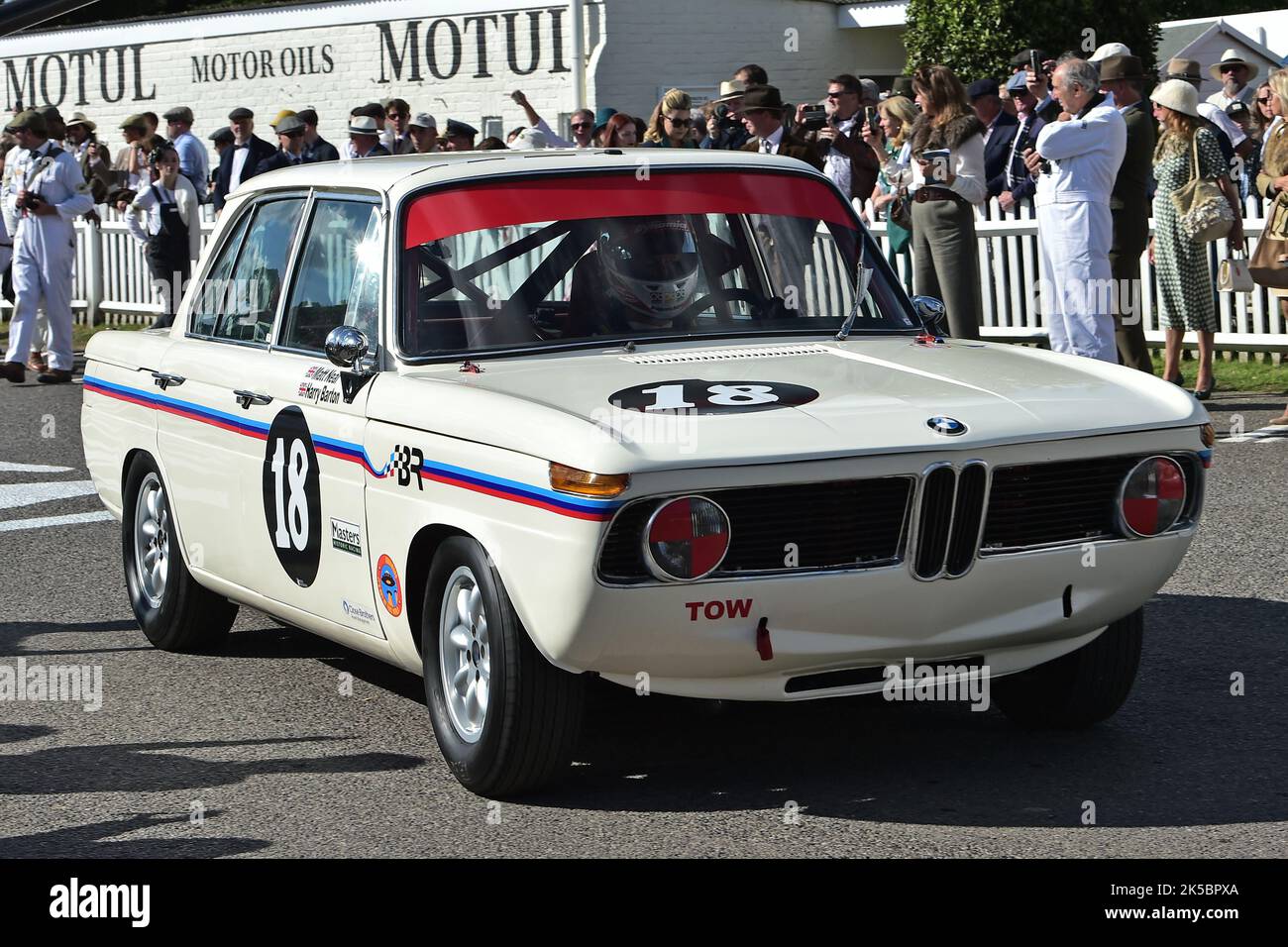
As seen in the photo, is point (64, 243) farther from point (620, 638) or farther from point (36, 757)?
point (620, 638)

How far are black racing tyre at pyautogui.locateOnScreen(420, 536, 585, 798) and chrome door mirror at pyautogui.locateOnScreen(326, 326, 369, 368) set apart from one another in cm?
73

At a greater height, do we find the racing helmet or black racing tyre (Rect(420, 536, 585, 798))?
the racing helmet

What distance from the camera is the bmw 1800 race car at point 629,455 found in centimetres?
491

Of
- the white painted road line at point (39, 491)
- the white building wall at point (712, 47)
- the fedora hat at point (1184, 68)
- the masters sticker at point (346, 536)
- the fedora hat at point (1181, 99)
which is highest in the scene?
the white building wall at point (712, 47)

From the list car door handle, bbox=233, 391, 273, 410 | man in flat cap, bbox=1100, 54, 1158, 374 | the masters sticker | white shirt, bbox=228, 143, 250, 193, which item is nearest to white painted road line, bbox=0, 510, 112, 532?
car door handle, bbox=233, 391, 273, 410

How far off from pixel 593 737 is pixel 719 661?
43.1 inches

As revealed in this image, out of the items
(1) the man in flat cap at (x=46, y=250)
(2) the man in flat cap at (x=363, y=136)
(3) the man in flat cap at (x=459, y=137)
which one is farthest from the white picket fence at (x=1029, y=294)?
(1) the man in flat cap at (x=46, y=250)

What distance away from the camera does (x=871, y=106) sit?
725 inches

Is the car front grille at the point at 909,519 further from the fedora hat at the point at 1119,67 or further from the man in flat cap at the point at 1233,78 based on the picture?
the man in flat cap at the point at 1233,78

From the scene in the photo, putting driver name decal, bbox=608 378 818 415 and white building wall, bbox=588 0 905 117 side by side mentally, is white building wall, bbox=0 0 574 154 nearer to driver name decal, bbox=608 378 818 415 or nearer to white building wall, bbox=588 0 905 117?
white building wall, bbox=588 0 905 117

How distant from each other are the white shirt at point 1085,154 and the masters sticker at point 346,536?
6.82 meters

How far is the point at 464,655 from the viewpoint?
5.40 m

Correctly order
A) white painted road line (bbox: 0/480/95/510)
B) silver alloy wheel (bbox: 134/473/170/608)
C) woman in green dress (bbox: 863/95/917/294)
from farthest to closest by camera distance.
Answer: woman in green dress (bbox: 863/95/917/294)
white painted road line (bbox: 0/480/95/510)
silver alloy wheel (bbox: 134/473/170/608)

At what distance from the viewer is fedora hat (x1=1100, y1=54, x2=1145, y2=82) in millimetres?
12164
